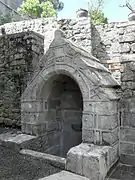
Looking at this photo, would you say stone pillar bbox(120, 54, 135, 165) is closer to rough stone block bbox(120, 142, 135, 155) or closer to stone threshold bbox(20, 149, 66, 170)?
rough stone block bbox(120, 142, 135, 155)

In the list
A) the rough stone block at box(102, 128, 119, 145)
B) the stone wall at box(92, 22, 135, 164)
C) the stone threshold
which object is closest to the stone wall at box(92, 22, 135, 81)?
the stone wall at box(92, 22, 135, 164)

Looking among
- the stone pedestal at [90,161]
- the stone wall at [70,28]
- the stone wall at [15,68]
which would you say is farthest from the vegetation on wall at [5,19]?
the stone pedestal at [90,161]

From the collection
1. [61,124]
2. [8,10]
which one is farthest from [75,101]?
[8,10]

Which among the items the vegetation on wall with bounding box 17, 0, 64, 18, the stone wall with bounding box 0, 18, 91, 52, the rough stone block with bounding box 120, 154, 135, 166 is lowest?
the rough stone block with bounding box 120, 154, 135, 166

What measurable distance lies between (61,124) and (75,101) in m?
0.62

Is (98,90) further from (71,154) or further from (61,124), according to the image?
(61,124)

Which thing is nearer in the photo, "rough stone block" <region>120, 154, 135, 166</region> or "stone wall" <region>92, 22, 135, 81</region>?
"rough stone block" <region>120, 154, 135, 166</region>

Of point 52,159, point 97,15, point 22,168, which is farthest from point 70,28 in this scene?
point 22,168

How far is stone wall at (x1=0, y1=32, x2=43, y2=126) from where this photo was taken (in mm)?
4273

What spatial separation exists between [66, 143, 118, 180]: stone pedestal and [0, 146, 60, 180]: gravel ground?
1.01 feet

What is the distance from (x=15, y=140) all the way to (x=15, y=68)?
1716mm

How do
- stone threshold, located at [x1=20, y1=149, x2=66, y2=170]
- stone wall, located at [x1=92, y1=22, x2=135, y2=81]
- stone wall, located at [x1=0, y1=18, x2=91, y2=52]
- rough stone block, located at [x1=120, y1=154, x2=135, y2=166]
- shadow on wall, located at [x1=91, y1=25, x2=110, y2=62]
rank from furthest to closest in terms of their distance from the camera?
1. stone wall, located at [x1=0, y1=18, x2=91, y2=52]
2. shadow on wall, located at [x1=91, y1=25, x2=110, y2=62]
3. stone wall, located at [x1=92, y1=22, x2=135, y2=81]
4. rough stone block, located at [x1=120, y1=154, x2=135, y2=166]
5. stone threshold, located at [x1=20, y1=149, x2=66, y2=170]

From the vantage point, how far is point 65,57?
321 centimetres

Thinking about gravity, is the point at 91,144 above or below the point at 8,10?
below
